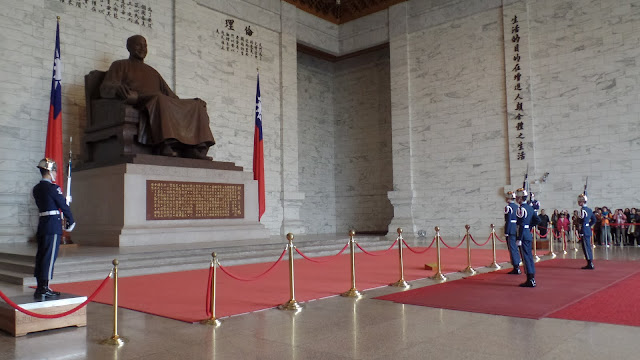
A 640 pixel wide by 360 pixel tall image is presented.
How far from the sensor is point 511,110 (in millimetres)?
11203

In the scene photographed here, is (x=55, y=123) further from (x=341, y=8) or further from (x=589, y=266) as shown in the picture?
(x=341, y=8)

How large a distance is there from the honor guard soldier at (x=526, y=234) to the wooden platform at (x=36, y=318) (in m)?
3.85

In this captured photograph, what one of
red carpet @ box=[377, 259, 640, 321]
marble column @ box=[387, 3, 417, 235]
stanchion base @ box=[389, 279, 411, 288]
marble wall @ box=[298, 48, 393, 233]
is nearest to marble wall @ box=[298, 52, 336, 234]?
marble wall @ box=[298, 48, 393, 233]

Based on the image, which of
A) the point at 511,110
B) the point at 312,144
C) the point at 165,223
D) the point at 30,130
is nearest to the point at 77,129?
the point at 30,130

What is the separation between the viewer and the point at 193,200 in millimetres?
8000

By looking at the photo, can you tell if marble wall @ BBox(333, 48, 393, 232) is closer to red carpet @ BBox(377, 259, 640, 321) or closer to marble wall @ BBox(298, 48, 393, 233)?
marble wall @ BBox(298, 48, 393, 233)

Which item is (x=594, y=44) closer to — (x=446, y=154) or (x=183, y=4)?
(x=446, y=154)

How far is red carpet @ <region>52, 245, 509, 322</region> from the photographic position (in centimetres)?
401

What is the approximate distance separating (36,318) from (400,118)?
1081 centimetres

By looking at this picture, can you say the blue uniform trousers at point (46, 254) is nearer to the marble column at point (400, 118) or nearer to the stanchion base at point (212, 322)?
the stanchion base at point (212, 322)

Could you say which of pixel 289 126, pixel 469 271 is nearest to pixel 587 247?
pixel 469 271

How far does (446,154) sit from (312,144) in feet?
14.0

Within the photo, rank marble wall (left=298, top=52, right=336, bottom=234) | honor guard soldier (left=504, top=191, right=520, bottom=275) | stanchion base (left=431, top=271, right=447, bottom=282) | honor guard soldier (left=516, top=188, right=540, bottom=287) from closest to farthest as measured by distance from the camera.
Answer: honor guard soldier (left=516, top=188, right=540, bottom=287) → honor guard soldier (left=504, top=191, right=520, bottom=275) → stanchion base (left=431, top=271, right=447, bottom=282) → marble wall (left=298, top=52, right=336, bottom=234)

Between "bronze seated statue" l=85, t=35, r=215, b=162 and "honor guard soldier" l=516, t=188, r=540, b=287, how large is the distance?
514 centimetres
